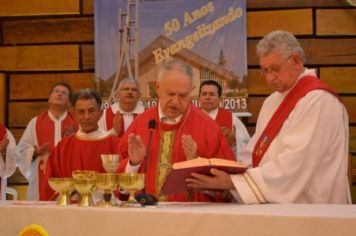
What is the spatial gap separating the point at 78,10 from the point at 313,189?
5.01 meters

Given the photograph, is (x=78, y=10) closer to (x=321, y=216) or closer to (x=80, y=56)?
(x=80, y=56)

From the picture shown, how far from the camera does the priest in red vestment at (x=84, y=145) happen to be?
4469mm

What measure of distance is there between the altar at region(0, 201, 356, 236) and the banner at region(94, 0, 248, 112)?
434cm

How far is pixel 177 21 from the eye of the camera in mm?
6949

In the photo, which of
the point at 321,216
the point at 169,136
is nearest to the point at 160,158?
the point at 169,136

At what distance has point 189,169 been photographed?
2734 mm

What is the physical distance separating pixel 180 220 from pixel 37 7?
5.73m

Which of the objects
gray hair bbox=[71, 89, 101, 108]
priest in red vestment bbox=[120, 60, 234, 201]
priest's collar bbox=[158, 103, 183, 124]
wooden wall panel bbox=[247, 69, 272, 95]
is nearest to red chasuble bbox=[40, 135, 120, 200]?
gray hair bbox=[71, 89, 101, 108]

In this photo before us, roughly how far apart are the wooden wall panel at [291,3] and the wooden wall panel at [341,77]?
720 millimetres

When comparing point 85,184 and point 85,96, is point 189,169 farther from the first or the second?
point 85,96

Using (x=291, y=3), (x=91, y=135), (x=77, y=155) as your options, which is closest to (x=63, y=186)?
(x=77, y=155)

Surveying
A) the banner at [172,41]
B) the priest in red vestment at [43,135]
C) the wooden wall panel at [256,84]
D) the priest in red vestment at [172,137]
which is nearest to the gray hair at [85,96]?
the priest in red vestment at [172,137]

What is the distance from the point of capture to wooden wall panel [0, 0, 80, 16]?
738cm

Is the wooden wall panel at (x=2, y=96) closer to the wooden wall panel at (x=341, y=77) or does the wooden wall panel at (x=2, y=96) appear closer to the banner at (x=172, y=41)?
the banner at (x=172, y=41)
